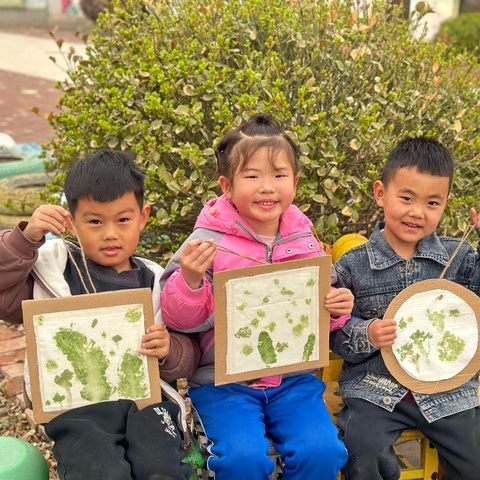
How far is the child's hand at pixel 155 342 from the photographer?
2.09 metres

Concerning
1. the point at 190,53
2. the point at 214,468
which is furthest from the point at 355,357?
the point at 190,53

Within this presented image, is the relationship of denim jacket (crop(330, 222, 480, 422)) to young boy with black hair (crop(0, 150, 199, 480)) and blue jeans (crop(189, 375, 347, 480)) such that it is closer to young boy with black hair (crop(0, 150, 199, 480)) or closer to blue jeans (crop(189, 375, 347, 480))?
blue jeans (crop(189, 375, 347, 480))

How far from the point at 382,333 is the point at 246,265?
1.57 feet

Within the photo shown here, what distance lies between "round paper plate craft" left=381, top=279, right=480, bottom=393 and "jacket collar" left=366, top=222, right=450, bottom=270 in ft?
0.50

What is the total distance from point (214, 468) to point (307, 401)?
367 millimetres

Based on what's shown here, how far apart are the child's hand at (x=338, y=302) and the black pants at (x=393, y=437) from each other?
32 centimetres

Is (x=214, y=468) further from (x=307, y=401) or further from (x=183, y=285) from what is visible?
(x=183, y=285)

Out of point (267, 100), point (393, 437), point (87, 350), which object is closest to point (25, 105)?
point (267, 100)

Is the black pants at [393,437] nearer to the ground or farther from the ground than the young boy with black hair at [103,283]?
nearer to the ground

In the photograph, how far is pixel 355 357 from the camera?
7.81ft

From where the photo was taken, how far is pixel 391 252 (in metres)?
2.46

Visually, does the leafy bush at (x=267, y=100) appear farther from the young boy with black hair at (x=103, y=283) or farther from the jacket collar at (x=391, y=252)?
the young boy with black hair at (x=103, y=283)

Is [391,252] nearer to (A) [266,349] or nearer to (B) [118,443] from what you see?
(A) [266,349]

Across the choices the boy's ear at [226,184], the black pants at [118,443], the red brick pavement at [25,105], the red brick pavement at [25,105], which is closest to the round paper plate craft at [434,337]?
the boy's ear at [226,184]
